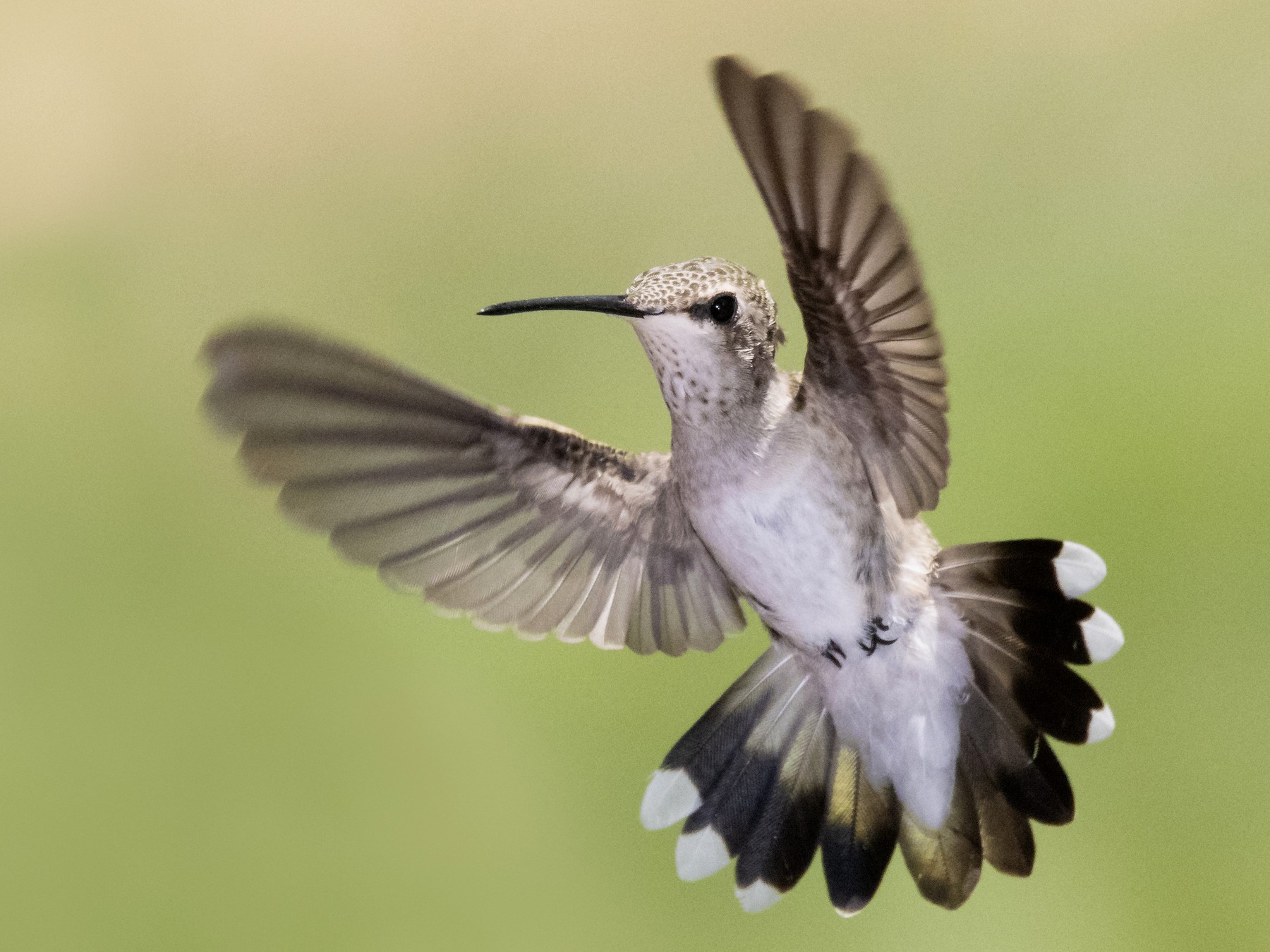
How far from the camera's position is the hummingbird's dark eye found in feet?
1.51

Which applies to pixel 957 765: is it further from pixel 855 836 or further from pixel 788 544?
pixel 788 544

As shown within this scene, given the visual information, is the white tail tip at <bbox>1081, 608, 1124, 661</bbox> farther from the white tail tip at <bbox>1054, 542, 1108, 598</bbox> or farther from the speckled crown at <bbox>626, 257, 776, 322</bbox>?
the speckled crown at <bbox>626, 257, 776, 322</bbox>

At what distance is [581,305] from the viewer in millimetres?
429

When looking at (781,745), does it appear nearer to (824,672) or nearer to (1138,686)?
(824,672)

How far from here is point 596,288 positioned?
4.23ft

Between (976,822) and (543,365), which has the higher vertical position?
(543,365)

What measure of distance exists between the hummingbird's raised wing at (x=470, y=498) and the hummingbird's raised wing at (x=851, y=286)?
0.40 ft

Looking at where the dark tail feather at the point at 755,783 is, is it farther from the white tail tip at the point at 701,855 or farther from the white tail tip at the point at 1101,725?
the white tail tip at the point at 1101,725

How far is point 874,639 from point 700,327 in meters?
0.21

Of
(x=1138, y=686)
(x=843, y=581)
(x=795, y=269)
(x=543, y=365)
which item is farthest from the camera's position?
(x=543, y=365)

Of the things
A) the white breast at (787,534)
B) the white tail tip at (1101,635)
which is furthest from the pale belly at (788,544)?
the white tail tip at (1101,635)

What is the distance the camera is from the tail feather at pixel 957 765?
56 centimetres

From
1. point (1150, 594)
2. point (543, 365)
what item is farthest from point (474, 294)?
point (1150, 594)

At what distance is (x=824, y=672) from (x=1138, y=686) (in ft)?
1.90
